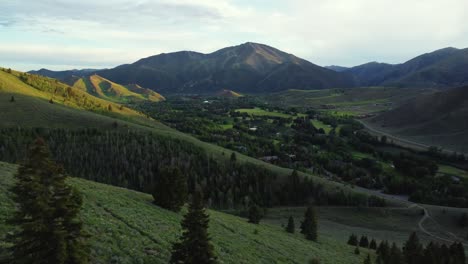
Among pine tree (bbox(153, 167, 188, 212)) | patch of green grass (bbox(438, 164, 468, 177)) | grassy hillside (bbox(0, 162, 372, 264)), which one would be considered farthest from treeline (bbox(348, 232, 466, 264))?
patch of green grass (bbox(438, 164, 468, 177))

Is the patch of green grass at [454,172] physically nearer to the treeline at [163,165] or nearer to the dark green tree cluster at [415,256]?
the treeline at [163,165]

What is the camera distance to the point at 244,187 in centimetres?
13638

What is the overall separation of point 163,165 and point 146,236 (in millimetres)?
106689

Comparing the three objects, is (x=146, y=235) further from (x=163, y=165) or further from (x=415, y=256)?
(x=163, y=165)

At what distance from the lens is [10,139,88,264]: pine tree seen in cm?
1802

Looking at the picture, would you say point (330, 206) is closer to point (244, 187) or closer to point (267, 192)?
point (267, 192)

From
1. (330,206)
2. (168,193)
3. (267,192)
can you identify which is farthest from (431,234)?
(168,193)

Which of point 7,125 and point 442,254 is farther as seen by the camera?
point 7,125

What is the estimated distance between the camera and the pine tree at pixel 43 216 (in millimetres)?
18016

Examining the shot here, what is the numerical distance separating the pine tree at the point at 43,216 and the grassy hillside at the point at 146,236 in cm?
582

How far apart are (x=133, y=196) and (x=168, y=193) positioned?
534cm

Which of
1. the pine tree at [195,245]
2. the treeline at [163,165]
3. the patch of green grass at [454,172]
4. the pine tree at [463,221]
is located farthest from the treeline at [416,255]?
the patch of green grass at [454,172]

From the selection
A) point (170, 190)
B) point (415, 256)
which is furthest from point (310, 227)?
point (170, 190)

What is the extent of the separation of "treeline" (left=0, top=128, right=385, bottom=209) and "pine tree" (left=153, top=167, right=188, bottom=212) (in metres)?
75.1
